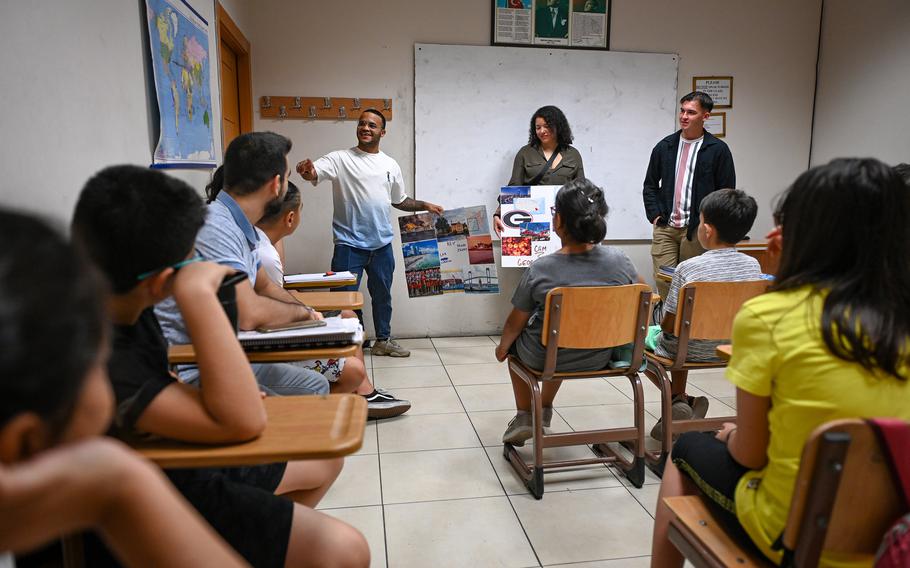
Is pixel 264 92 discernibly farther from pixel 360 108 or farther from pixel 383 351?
Result: pixel 383 351

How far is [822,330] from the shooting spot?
1012mm

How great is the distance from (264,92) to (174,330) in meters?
3.03

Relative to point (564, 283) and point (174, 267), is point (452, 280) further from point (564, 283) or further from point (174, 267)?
point (174, 267)

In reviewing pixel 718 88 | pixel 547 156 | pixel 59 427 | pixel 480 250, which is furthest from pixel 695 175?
pixel 59 427

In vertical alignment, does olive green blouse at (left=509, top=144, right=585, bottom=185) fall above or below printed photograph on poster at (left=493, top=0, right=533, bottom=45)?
below

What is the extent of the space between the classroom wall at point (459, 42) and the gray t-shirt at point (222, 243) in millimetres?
2511

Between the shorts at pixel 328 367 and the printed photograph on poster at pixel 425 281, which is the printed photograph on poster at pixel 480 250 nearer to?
the printed photograph on poster at pixel 425 281

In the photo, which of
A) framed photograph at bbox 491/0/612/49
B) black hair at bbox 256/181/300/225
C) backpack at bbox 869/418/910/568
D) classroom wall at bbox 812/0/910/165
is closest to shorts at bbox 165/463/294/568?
backpack at bbox 869/418/910/568

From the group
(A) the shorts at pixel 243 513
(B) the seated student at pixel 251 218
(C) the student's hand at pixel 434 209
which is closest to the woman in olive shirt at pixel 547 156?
(C) the student's hand at pixel 434 209

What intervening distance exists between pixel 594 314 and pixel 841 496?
4.12 ft

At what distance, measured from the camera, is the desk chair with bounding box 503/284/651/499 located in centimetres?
215

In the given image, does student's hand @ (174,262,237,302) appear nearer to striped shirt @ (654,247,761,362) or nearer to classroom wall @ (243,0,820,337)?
striped shirt @ (654,247,761,362)

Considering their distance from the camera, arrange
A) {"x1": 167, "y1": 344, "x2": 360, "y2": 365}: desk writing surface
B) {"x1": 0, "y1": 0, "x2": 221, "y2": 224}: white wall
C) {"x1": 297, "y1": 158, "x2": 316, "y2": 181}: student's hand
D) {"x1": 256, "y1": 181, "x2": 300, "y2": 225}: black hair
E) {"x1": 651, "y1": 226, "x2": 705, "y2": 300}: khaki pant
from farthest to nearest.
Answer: {"x1": 651, "y1": 226, "x2": 705, "y2": 300}: khaki pant → {"x1": 297, "y1": 158, "x2": 316, "y2": 181}: student's hand → {"x1": 256, "y1": 181, "x2": 300, "y2": 225}: black hair → {"x1": 167, "y1": 344, "x2": 360, "y2": 365}: desk writing surface → {"x1": 0, "y1": 0, "x2": 221, "y2": 224}: white wall

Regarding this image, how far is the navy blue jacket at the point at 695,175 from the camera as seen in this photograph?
404cm
